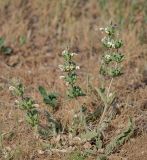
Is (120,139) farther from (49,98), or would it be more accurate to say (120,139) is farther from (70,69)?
(49,98)

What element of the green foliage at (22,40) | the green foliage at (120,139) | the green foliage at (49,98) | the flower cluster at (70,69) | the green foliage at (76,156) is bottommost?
the green foliage at (76,156)

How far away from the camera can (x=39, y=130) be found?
409 centimetres

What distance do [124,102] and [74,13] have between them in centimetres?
180

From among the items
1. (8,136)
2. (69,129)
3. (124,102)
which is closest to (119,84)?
(124,102)

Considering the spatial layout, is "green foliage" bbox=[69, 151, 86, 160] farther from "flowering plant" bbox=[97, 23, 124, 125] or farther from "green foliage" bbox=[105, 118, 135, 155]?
"flowering plant" bbox=[97, 23, 124, 125]

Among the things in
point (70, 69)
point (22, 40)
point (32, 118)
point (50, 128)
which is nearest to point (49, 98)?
point (50, 128)

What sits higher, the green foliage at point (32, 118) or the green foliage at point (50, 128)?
the green foliage at point (32, 118)

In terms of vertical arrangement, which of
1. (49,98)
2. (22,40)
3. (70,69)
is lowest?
(49,98)

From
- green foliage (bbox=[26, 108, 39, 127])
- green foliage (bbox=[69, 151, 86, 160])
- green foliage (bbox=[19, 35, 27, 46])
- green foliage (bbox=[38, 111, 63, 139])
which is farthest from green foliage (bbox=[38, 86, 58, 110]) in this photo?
green foliage (bbox=[19, 35, 27, 46])

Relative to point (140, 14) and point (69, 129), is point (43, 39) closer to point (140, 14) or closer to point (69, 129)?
point (140, 14)

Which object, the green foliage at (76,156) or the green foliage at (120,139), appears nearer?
the green foliage at (76,156)

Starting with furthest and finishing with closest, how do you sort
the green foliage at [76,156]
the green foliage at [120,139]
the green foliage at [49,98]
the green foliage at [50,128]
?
the green foliage at [49,98]
the green foliage at [50,128]
the green foliage at [120,139]
the green foliage at [76,156]

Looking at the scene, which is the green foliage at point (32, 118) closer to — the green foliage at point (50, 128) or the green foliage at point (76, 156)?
the green foliage at point (50, 128)

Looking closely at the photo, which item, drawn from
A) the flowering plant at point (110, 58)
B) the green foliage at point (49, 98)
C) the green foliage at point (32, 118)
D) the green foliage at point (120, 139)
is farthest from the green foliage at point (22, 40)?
the green foliage at point (120, 139)
